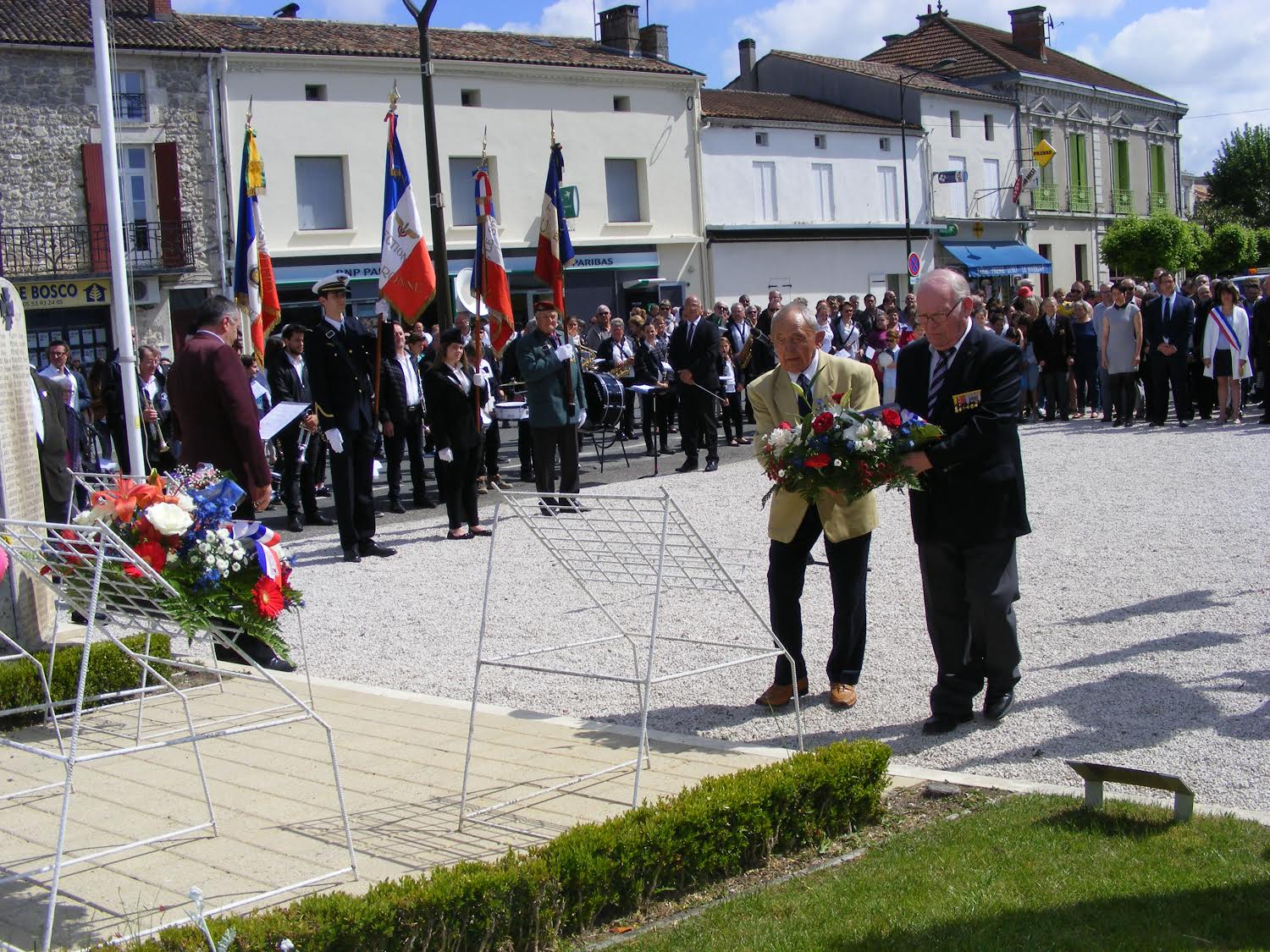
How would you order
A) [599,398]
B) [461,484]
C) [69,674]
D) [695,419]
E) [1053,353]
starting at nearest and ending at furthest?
[69,674], [461,484], [695,419], [599,398], [1053,353]

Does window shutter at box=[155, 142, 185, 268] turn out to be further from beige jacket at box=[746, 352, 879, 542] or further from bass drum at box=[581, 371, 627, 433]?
beige jacket at box=[746, 352, 879, 542]

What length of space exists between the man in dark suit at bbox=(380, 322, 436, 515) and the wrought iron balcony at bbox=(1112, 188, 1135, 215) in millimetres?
49743

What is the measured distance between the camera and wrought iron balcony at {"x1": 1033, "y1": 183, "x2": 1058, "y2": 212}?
54.7 meters

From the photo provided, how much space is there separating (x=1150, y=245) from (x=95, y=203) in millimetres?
36274

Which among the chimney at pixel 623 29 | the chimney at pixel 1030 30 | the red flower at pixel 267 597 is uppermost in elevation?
the chimney at pixel 1030 30

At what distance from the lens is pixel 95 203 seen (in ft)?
104

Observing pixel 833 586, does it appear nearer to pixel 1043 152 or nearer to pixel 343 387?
pixel 343 387

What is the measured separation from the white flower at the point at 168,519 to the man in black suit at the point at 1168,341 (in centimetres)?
1655

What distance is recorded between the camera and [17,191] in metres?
30.8

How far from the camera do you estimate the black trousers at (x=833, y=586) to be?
652 cm

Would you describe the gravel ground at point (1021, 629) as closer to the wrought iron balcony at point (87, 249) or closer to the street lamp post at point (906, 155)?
the wrought iron balcony at point (87, 249)

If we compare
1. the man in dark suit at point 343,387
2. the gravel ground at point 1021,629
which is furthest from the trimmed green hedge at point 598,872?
the man in dark suit at point 343,387

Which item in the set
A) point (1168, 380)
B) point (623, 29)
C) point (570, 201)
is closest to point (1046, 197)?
point (623, 29)

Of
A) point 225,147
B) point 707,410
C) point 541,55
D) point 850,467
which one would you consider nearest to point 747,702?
point 850,467
